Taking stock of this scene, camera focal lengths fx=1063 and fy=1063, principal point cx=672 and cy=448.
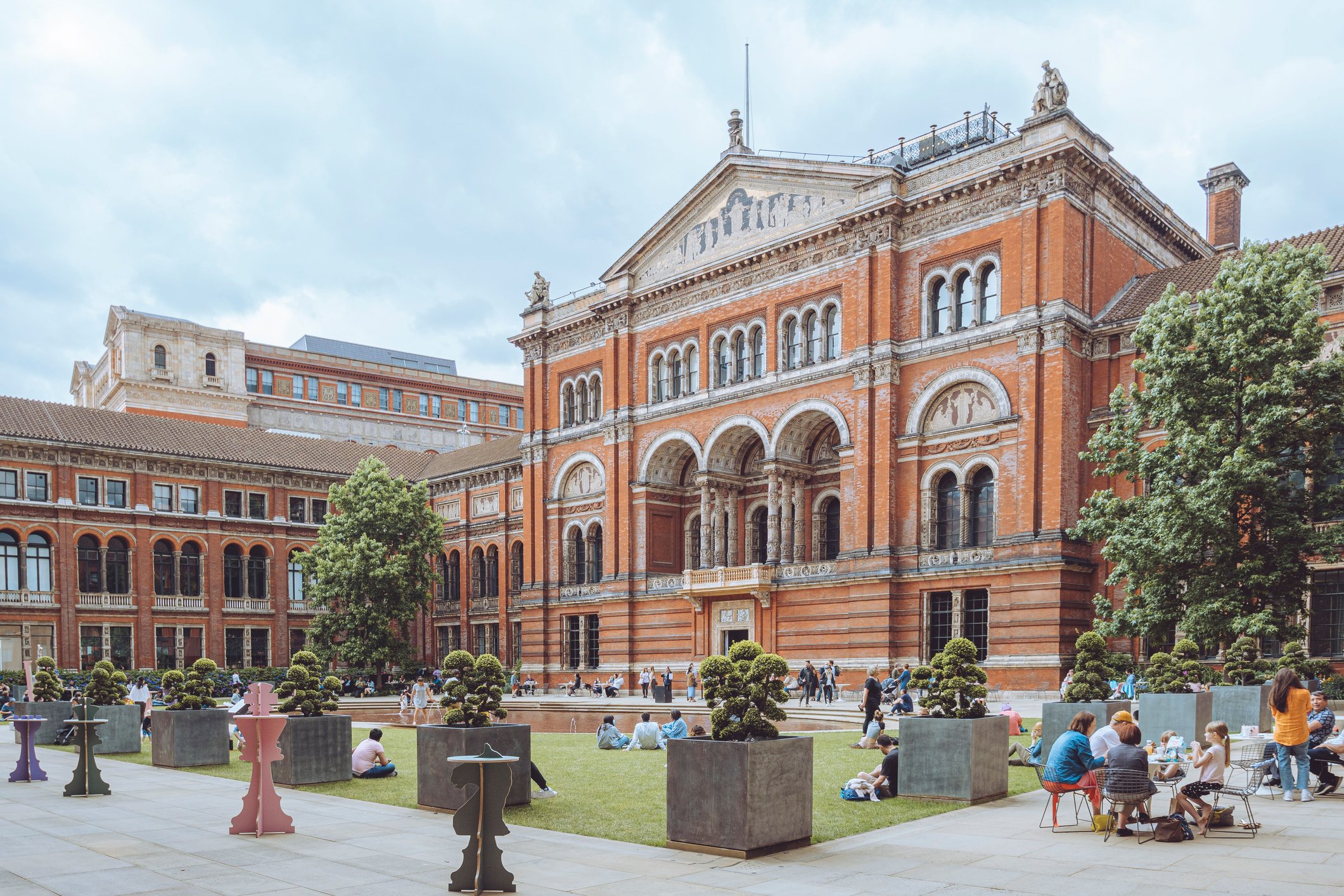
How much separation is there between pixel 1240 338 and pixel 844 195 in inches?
731

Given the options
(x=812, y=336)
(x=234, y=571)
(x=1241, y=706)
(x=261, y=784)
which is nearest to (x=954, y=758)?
(x=1241, y=706)

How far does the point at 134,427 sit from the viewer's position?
58.7 metres

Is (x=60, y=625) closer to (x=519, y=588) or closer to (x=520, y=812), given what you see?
(x=519, y=588)

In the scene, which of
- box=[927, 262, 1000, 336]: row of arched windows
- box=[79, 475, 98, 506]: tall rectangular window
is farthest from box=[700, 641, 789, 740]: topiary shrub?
box=[79, 475, 98, 506]: tall rectangular window

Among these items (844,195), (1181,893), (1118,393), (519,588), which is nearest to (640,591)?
(519,588)

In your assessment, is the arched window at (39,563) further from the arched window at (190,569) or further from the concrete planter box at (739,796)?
the concrete planter box at (739,796)

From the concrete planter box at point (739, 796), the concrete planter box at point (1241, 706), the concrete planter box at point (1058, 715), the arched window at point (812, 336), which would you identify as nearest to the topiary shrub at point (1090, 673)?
the concrete planter box at point (1058, 715)

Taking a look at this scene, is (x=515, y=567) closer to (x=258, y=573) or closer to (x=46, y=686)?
(x=258, y=573)

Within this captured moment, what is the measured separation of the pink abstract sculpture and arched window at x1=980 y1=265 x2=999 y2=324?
3010cm

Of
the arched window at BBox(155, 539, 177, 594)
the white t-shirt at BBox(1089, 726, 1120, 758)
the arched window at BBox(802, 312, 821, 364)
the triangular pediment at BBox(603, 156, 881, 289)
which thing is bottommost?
the arched window at BBox(155, 539, 177, 594)

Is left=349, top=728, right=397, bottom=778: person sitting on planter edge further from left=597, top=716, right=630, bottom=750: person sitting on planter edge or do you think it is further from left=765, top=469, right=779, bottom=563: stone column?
left=765, top=469, right=779, bottom=563: stone column

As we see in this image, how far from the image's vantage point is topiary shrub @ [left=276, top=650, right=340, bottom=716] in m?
17.3

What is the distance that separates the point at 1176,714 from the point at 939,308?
74.2 feet

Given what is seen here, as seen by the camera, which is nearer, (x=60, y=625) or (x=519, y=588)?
(x=60, y=625)
